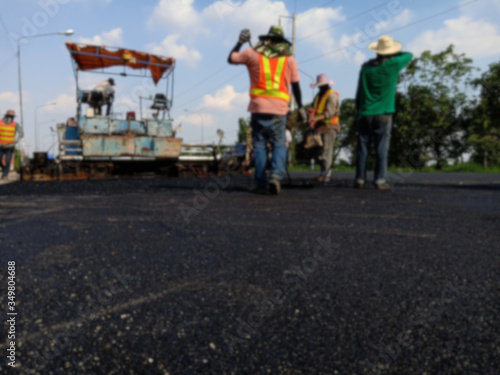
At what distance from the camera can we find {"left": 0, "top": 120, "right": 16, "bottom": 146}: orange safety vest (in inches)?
505

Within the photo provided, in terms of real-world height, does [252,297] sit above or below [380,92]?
below

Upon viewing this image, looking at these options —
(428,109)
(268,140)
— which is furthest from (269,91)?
(428,109)

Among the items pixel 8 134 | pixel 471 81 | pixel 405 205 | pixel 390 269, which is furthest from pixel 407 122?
pixel 390 269

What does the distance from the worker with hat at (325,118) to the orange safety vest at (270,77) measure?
2.30m

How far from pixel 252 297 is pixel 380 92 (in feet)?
17.0

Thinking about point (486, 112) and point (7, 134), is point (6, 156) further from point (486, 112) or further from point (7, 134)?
point (486, 112)

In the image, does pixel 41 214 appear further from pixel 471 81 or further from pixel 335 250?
pixel 471 81

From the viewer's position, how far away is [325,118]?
8.02m

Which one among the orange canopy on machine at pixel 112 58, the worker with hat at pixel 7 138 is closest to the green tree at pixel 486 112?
the orange canopy on machine at pixel 112 58

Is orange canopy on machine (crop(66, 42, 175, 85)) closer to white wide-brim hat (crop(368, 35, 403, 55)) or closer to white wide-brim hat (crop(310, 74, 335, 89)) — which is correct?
white wide-brim hat (crop(310, 74, 335, 89))

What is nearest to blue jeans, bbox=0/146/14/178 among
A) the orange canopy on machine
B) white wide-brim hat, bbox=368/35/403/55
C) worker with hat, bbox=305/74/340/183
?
the orange canopy on machine

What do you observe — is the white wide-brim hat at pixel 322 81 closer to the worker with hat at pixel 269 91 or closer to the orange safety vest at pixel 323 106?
the orange safety vest at pixel 323 106

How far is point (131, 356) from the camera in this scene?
4.32 feet

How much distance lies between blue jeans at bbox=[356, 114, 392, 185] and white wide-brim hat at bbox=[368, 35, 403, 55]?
0.86 metres
